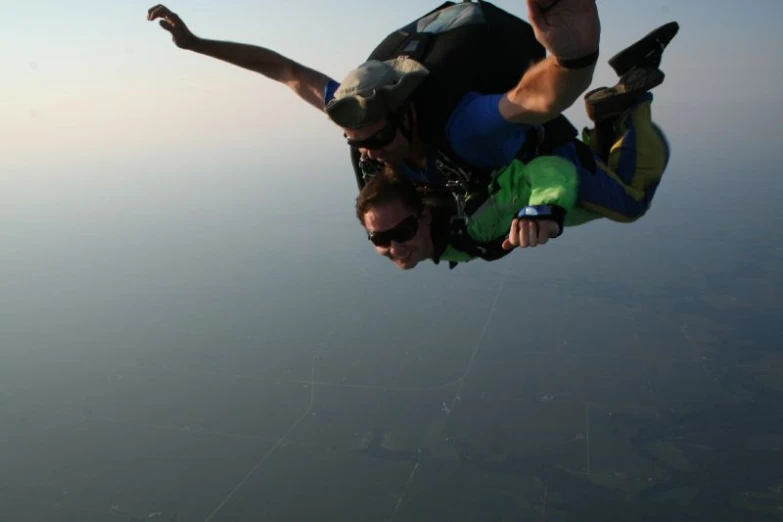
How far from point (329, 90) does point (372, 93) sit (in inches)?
34.4

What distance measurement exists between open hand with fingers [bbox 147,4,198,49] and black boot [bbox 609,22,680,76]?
2.37 metres

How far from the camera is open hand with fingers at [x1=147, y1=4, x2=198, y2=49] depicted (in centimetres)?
295

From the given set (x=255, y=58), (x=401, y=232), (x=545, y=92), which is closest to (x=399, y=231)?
(x=401, y=232)

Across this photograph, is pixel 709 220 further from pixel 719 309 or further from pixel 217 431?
pixel 217 431

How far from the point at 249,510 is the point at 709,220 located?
348ft

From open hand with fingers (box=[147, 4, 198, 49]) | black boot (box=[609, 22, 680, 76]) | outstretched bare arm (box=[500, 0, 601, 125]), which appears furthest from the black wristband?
open hand with fingers (box=[147, 4, 198, 49])

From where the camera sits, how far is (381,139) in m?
2.31

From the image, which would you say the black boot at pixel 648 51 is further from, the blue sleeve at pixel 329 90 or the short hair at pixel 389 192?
the blue sleeve at pixel 329 90

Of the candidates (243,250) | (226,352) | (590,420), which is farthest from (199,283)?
(590,420)

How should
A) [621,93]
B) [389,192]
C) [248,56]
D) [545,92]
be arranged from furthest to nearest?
[248,56]
[621,93]
[389,192]
[545,92]

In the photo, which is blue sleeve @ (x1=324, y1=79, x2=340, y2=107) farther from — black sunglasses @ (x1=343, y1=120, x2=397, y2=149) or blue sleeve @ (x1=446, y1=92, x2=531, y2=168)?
A: blue sleeve @ (x1=446, y1=92, x2=531, y2=168)

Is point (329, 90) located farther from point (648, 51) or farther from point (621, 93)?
point (648, 51)

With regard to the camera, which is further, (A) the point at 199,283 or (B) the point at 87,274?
(B) the point at 87,274

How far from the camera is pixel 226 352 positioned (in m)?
61.8
